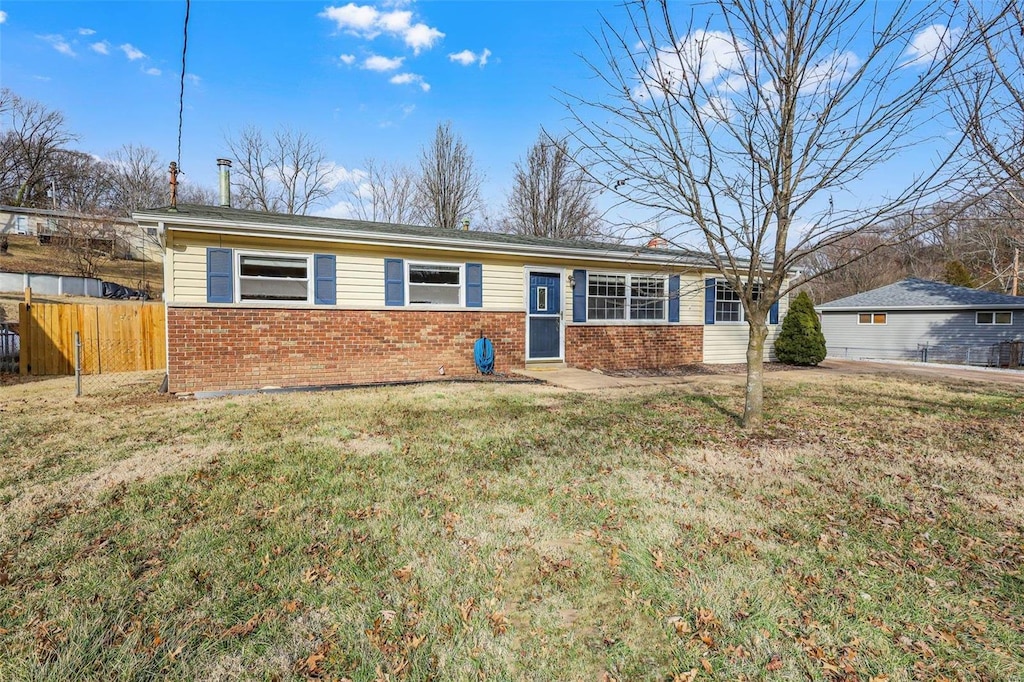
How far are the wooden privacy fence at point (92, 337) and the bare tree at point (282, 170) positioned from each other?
761 inches

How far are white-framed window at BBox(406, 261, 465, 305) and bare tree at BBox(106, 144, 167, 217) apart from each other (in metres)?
37.8

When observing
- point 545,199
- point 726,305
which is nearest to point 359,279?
point 726,305

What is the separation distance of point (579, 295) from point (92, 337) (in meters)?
11.2

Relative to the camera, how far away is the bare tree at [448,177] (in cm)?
2452

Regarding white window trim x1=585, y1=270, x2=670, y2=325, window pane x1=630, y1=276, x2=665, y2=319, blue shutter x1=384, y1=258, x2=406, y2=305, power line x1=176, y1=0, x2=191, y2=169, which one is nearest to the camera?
power line x1=176, y1=0, x2=191, y2=169

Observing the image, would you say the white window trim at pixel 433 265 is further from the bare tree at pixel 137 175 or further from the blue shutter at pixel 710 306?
the bare tree at pixel 137 175

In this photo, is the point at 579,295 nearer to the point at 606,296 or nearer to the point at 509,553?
the point at 606,296

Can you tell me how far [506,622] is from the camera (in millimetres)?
2285

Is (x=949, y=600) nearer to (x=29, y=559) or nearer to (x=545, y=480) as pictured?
(x=545, y=480)

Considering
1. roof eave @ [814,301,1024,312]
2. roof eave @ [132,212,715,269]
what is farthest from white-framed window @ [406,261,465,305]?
roof eave @ [814,301,1024,312]

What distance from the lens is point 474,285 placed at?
1014cm

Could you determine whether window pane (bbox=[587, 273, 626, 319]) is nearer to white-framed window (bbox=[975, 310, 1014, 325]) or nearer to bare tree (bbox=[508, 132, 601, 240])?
bare tree (bbox=[508, 132, 601, 240])

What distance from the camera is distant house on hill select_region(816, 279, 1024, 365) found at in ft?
63.5

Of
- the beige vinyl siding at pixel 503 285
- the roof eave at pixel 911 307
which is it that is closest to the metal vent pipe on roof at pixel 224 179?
the beige vinyl siding at pixel 503 285
